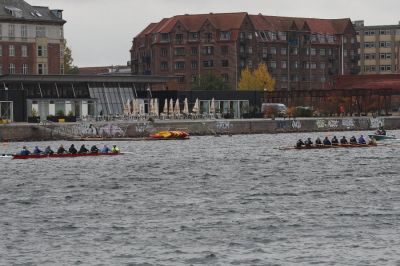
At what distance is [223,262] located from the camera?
169ft

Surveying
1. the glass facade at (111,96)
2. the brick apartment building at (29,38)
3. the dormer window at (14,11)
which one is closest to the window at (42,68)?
the brick apartment building at (29,38)

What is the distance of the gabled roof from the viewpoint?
188 meters

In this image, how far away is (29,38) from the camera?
627 ft

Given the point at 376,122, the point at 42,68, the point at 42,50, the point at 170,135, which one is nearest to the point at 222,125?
the point at 170,135

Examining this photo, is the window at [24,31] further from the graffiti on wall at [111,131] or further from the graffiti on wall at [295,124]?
the graffiti on wall at [295,124]

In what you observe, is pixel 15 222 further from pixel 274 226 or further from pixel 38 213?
pixel 274 226

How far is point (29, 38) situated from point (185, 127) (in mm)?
42947

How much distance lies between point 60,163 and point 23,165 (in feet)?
17.1

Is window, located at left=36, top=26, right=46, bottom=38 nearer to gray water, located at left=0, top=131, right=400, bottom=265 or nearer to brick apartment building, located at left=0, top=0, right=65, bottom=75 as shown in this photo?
brick apartment building, located at left=0, top=0, right=65, bottom=75

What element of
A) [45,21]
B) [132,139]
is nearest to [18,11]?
[45,21]

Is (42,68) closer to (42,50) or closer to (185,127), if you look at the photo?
(42,50)

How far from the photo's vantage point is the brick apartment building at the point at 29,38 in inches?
7426

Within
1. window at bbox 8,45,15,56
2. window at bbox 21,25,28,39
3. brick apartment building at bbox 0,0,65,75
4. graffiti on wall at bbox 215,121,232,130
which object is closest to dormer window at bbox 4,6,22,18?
brick apartment building at bbox 0,0,65,75

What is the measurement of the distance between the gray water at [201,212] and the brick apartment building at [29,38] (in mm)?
80148
